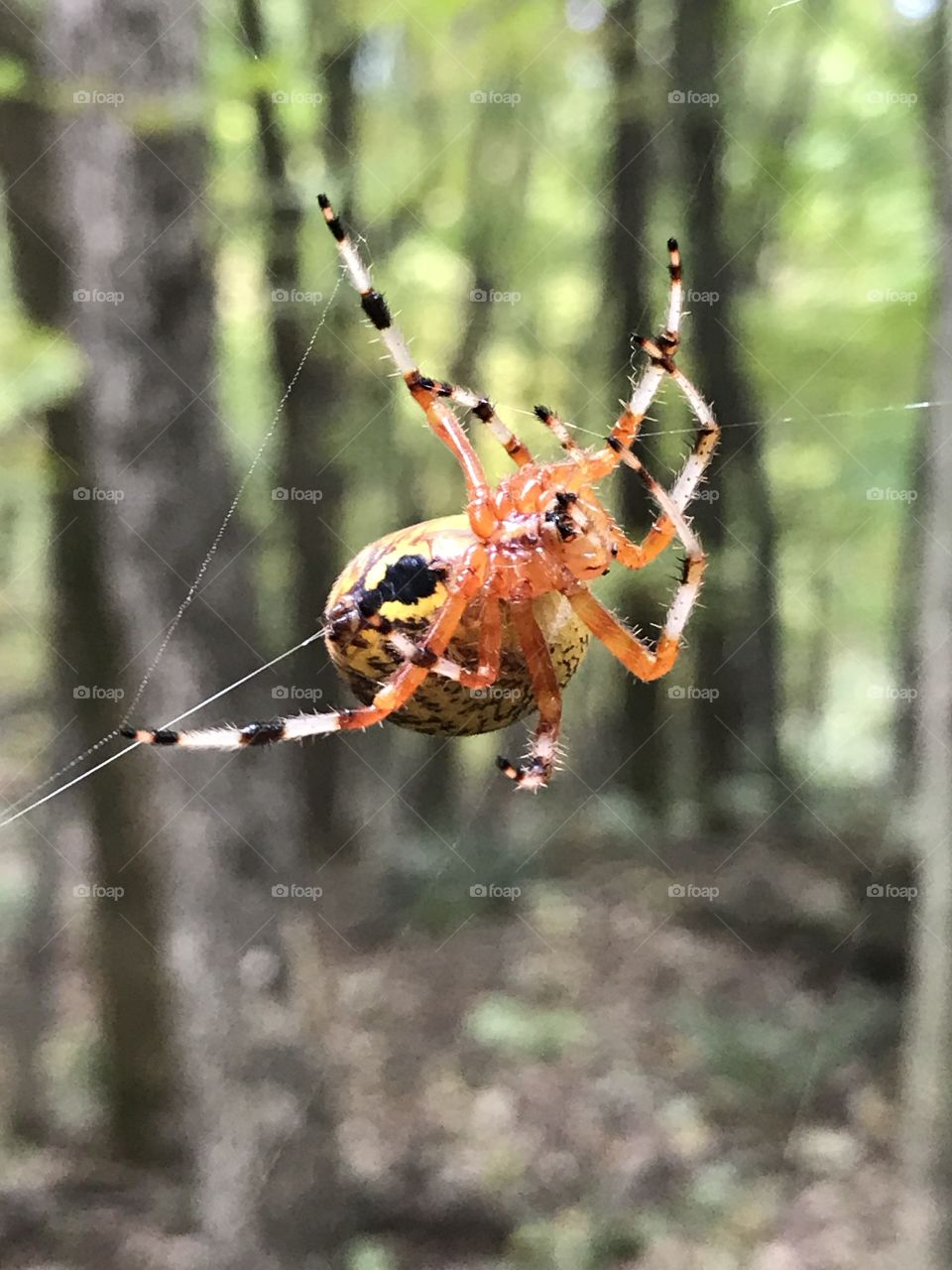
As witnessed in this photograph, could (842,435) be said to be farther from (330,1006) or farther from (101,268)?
(330,1006)

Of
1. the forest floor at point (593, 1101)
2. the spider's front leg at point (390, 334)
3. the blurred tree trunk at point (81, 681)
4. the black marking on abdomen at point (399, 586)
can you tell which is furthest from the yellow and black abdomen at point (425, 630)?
the forest floor at point (593, 1101)

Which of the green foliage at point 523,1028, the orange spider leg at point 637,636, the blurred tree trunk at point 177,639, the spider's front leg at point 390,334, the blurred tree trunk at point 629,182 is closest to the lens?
the spider's front leg at point 390,334

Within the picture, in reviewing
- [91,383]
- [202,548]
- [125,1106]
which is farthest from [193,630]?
[125,1106]

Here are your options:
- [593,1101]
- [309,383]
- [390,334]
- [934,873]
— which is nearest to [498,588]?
[390,334]

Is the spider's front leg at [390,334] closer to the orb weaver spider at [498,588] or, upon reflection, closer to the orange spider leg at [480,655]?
the orb weaver spider at [498,588]

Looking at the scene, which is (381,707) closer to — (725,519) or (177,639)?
(177,639)

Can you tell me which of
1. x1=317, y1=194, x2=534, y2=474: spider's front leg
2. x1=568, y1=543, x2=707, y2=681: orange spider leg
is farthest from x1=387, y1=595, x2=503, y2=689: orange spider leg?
x1=317, y1=194, x2=534, y2=474: spider's front leg
